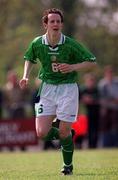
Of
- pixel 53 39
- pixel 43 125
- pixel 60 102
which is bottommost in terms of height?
pixel 43 125

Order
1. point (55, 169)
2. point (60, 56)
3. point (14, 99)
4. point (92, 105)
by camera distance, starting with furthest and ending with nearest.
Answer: point (92, 105), point (14, 99), point (55, 169), point (60, 56)

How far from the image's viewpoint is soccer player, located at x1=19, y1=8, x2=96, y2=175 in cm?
1097

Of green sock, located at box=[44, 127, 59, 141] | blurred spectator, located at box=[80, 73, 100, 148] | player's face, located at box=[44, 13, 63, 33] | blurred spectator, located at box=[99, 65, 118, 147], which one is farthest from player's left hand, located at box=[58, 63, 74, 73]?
blurred spectator, located at box=[80, 73, 100, 148]

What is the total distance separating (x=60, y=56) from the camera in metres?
11.0

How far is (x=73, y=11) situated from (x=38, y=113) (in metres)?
28.2

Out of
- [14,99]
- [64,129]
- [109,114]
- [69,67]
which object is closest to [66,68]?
[69,67]

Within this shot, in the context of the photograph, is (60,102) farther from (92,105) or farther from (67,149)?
(92,105)

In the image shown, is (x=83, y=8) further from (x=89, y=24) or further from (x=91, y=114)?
(x=91, y=114)

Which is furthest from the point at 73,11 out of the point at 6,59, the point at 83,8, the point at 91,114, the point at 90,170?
the point at 90,170

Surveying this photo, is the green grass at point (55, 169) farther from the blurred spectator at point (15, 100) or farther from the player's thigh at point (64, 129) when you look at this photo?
the blurred spectator at point (15, 100)

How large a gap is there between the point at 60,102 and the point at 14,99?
9.73 meters

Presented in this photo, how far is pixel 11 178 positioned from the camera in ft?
34.1

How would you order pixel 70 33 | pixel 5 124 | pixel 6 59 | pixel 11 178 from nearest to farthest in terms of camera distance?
pixel 11 178, pixel 5 124, pixel 70 33, pixel 6 59

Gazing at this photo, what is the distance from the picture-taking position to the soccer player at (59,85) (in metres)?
11.0
